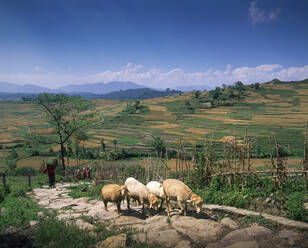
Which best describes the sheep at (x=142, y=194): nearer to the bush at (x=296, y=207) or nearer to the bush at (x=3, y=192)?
the bush at (x=296, y=207)

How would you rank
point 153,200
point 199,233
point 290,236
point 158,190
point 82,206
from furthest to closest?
1. point 82,206
2. point 158,190
3. point 153,200
4. point 199,233
5. point 290,236

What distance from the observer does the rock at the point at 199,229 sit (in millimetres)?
4516

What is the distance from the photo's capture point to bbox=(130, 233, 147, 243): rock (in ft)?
14.0

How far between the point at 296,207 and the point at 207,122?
5934cm

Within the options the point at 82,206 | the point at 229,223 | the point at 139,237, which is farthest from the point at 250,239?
the point at 82,206

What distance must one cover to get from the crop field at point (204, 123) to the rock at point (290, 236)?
3126 cm

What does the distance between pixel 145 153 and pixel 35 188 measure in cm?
2960

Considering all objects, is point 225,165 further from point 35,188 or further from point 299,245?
point 35,188

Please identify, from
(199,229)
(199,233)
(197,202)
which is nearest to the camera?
(199,233)

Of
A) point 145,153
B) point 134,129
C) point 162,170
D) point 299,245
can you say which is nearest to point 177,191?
point 299,245

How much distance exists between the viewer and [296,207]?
515 centimetres

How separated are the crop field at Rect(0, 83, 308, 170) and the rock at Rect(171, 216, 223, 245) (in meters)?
31.6

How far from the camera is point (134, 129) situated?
6562cm

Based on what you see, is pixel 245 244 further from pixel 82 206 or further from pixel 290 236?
pixel 82 206
